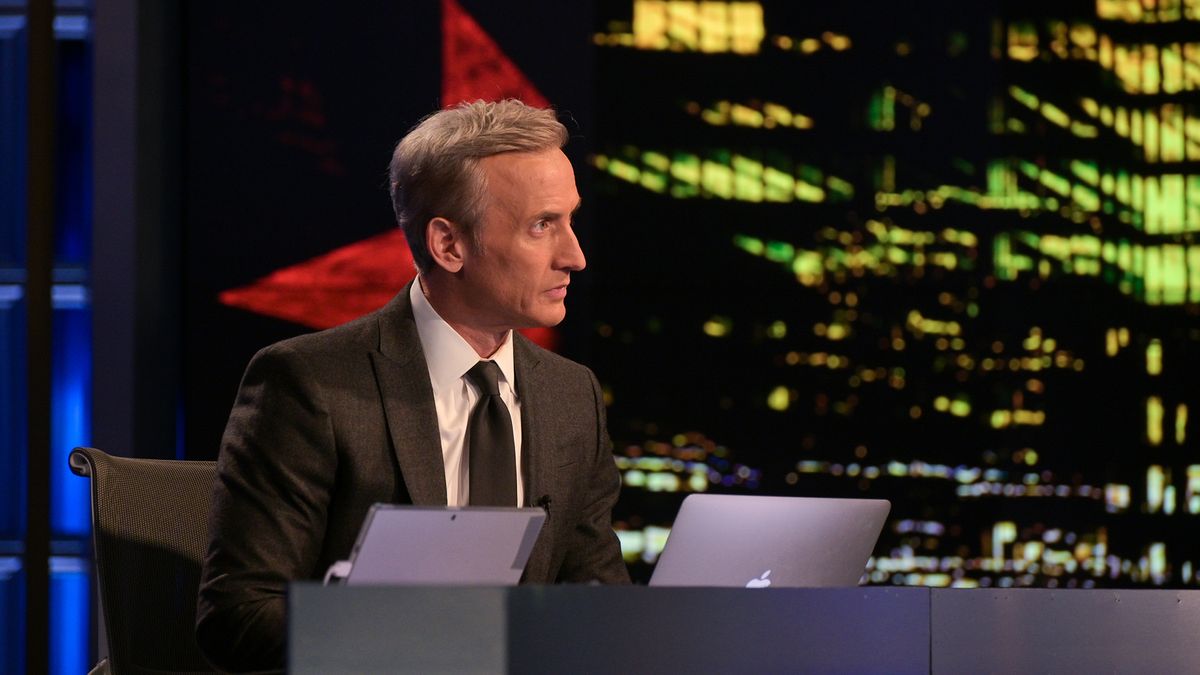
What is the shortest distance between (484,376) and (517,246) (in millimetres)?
185

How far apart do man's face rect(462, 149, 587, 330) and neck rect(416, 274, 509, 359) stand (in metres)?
0.01

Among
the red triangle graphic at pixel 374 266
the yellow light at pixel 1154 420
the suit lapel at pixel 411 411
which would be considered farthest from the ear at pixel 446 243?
the yellow light at pixel 1154 420

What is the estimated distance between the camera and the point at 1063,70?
349 centimetres

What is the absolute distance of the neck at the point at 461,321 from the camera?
6.33 ft

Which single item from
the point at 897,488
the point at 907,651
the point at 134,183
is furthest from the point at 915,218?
the point at 907,651

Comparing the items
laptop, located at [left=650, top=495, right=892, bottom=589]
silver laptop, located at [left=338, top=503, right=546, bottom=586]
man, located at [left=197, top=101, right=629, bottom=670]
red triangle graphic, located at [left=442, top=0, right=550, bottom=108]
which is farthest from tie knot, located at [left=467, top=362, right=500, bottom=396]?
red triangle graphic, located at [left=442, top=0, right=550, bottom=108]

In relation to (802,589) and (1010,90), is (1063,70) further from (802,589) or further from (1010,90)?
(802,589)

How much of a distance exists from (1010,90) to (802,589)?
2.66m

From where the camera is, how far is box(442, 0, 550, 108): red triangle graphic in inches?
135

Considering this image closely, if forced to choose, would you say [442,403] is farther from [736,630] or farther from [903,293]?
[903,293]

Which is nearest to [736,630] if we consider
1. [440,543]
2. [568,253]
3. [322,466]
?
[440,543]

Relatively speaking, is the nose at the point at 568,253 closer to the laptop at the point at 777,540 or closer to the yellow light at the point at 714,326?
the laptop at the point at 777,540

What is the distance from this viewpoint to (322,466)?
1.74 metres

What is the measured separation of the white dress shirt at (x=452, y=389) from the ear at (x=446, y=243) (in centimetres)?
6
